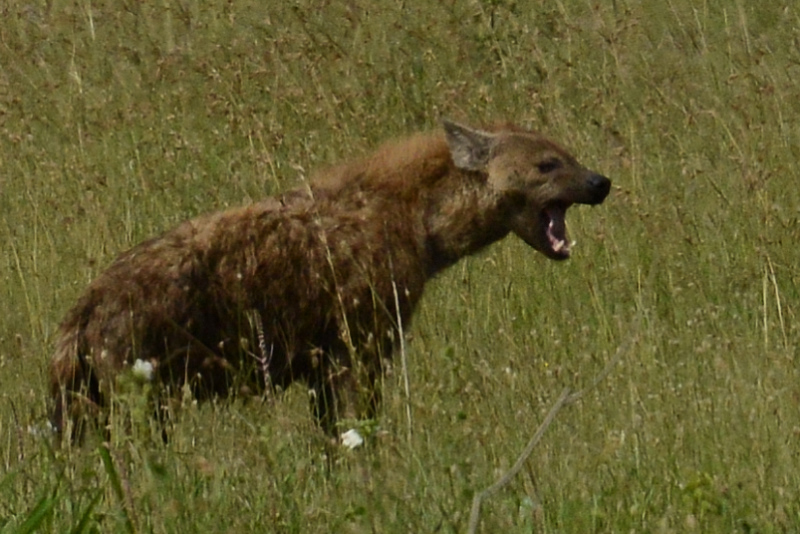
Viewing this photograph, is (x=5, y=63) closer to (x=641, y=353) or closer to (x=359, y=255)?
(x=359, y=255)

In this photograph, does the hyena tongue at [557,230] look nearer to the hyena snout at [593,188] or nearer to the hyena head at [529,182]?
the hyena head at [529,182]

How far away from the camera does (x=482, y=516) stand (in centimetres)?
346

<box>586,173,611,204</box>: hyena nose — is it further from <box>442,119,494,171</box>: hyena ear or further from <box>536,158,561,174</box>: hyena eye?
<box>442,119,494,171</box>: hyena ear

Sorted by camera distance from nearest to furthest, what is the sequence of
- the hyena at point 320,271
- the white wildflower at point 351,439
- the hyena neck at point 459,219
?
the white wildflower at point 351,439, the hyena at point 320,271, the hyena neck at point 459,219

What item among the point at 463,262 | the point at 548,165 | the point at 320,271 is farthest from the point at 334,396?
the point at 463,262

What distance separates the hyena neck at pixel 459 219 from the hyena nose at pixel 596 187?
1.04 ft

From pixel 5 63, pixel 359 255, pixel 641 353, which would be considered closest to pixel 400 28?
pixel 5 63

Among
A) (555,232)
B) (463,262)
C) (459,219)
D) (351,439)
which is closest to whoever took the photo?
(351,439)

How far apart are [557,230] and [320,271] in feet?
3.27

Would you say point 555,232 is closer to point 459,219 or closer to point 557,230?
point 557,230

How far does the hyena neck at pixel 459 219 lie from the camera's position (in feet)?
18.5

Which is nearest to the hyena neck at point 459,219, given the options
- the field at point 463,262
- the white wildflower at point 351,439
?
the field at point 463,262

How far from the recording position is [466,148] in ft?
18.9

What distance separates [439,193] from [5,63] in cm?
383
